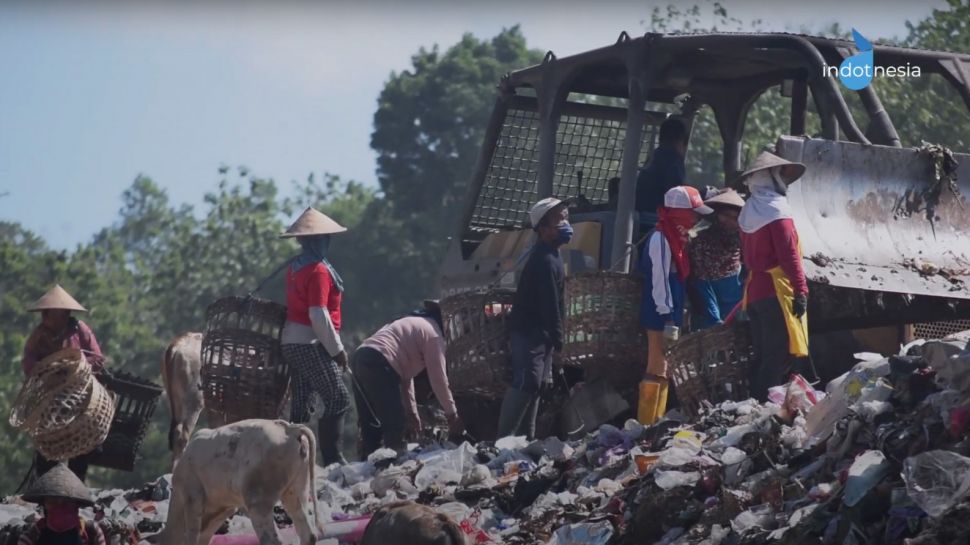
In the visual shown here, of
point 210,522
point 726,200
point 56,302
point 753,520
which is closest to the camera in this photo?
point 753,520

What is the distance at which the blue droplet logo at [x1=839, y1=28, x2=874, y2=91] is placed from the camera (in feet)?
37.8

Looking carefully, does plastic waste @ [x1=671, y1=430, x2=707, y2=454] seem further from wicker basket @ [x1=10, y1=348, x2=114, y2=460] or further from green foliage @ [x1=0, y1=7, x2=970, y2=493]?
green foliage @ [x1=0, y1=7, x2=970, y2=493]

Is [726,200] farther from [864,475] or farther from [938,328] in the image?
[864,475]

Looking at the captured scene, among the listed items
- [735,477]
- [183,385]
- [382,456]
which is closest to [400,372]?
[382,456]

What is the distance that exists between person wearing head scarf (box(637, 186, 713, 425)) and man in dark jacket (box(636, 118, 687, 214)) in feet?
2.61

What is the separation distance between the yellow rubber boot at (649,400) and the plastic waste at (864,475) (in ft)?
9.50

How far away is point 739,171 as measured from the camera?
40.9 feet

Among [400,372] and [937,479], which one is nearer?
[937,479]

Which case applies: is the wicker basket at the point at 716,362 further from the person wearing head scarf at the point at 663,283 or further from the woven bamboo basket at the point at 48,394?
the woven bamboo basket at the point at 48,394

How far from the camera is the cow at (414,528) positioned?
314 inches

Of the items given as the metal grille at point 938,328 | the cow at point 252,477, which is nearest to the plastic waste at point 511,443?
the cow at point 252,477

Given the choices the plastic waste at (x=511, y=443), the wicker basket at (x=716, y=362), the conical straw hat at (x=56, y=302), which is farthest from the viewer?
the conical straw hat at (x=56, y=302)

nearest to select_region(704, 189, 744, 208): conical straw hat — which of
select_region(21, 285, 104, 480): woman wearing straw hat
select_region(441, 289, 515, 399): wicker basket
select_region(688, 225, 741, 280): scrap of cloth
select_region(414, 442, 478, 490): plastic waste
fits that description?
select_region(688, 225, 741, 280): scrap of cloth

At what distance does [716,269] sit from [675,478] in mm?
2576
